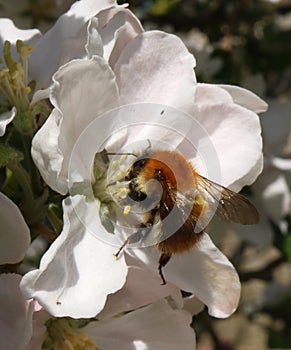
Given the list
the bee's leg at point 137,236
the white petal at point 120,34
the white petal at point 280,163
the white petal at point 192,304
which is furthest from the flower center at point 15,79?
the white petal at point 280,163

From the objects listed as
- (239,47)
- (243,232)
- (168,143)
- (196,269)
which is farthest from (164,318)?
(239,47)

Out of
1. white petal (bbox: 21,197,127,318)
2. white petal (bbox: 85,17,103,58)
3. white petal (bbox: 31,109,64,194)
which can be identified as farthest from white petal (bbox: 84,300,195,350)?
white petal (bbox: 85,17,103,58)

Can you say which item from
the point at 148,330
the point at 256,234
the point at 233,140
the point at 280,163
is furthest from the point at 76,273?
the point at 280,163

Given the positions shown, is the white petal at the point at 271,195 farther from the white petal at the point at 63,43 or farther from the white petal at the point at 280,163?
the white petal at the point at 63,43

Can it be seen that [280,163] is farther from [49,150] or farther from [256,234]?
[49,150]

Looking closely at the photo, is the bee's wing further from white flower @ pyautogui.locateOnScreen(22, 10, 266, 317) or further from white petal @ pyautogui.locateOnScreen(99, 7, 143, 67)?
white petal @ pyautogui.locateOnScreen(99, 7, 143, 67)

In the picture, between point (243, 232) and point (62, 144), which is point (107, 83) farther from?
point (243, 232)

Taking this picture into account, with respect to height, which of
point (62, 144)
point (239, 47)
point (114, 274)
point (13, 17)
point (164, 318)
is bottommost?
point (239, 47)
